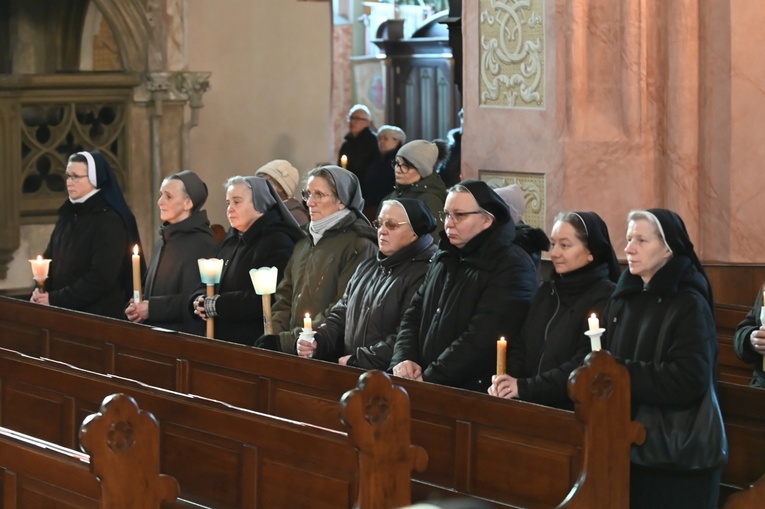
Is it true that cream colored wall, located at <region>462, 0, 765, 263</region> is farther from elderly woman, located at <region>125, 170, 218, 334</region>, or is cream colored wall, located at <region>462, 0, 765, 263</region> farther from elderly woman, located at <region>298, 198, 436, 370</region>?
elderly woman, located at <region>298, 198, 436, 370</region>

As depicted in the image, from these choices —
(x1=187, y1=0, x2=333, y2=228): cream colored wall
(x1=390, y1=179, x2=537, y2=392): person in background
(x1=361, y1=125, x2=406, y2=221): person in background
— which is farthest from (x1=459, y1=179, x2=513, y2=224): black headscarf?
(x1=187, y1=0, x2=333, y2=228): cream colored wall

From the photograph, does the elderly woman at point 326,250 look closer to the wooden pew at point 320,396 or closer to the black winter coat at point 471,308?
the wooden pew at point 320,396

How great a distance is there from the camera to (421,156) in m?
7.86

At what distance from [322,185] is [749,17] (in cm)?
303

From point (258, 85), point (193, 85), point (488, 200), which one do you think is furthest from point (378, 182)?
point (488, 200)

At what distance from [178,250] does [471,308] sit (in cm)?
208

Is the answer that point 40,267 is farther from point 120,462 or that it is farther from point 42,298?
point 120,462

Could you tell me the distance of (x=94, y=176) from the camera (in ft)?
22.7

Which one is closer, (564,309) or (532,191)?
(564,309)

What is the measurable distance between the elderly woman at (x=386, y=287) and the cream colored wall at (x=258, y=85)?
16.5ft

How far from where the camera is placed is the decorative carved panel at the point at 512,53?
26.5 feet

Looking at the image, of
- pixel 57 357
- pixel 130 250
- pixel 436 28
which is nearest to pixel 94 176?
pixel 130 250

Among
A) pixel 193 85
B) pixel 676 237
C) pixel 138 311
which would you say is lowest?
pixel 138 311

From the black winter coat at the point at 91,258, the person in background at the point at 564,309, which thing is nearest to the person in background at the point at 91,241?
the black winter coat at the point at 91,258
